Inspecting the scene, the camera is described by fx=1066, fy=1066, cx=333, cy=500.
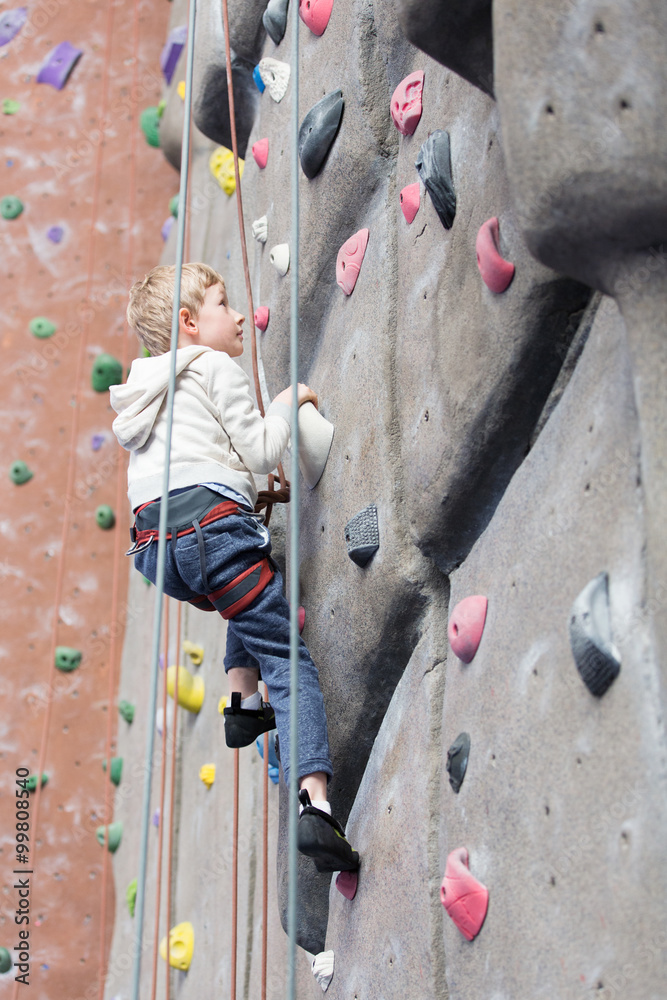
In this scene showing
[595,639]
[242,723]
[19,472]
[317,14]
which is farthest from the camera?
[19,472]

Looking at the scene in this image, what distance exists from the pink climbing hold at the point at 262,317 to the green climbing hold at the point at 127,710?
107 cm

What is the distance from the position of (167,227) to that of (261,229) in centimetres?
101

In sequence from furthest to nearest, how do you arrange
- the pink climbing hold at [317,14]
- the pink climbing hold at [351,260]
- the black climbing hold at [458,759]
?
1. the pink climbing hold at [317,14]
2. the pink climbing hold at [351,260]
3. the black climbing hold at [458,759]

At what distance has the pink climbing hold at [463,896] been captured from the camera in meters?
1.03

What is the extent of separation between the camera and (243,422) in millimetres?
1434

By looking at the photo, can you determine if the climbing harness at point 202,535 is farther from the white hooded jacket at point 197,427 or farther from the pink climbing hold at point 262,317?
the pink climbing hold at point 262,317

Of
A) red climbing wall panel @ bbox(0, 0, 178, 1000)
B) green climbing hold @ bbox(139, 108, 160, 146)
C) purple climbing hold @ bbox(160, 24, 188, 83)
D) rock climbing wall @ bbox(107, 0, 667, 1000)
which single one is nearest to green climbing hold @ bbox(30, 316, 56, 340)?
red climbing wall panel @ bbox(0, 0, 178, 1000)

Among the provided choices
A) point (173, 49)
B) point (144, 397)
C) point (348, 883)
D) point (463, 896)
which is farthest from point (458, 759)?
point (173, 49)

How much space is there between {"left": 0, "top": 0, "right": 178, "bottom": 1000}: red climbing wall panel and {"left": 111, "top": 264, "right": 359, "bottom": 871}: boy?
1.13 metres

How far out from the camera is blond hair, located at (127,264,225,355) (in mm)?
1495

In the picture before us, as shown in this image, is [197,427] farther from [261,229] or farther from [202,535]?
[261,229]

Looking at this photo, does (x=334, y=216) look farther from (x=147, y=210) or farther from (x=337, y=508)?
(x=147, y=210)

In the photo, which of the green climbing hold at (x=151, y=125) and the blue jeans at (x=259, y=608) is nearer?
the blue jeans at (x=259, y=608)

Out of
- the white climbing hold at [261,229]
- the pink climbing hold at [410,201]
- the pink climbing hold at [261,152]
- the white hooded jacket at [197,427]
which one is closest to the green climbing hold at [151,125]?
the pink climbing hold at [261,152]
